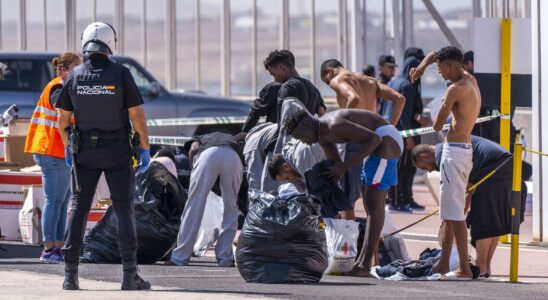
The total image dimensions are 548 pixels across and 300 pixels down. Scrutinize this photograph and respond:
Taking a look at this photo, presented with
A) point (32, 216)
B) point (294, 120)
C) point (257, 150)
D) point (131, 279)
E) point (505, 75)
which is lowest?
point (131, 279)

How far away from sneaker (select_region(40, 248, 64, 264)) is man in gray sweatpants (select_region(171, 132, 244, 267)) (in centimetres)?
95

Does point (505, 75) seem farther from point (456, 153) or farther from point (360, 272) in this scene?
point (360, 272)

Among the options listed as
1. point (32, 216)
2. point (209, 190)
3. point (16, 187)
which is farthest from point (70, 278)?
point (16, 187)

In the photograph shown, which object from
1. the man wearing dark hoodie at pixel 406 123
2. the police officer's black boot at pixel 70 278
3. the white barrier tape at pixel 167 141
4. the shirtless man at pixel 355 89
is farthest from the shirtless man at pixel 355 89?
the white barrier tape at pixel 167 141

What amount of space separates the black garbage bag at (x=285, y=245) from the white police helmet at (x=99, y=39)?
1654 mm

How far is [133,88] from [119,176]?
60 cm

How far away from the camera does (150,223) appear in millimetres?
13648

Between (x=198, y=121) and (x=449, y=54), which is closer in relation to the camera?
(x=449, y=54)

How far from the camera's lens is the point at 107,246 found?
44.1 ft

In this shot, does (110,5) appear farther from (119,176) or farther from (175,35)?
(119,176)

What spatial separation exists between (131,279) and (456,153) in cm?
270

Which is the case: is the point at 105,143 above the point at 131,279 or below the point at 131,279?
above

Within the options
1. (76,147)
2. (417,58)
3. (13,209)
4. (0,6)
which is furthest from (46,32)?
(76,147)

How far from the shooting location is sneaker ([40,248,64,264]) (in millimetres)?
13637
